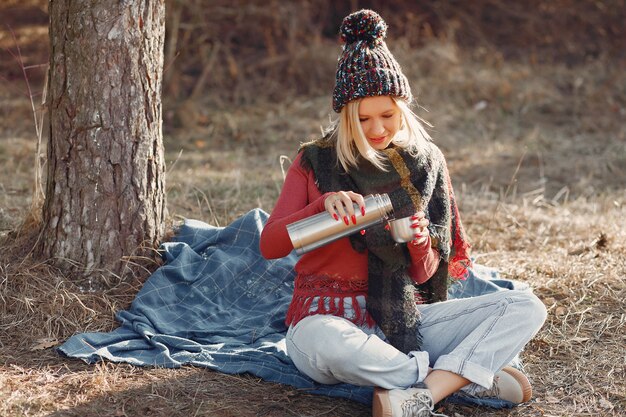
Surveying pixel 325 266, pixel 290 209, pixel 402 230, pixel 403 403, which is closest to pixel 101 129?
pixel 290 209

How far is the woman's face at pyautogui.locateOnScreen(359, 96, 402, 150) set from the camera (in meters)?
3.12

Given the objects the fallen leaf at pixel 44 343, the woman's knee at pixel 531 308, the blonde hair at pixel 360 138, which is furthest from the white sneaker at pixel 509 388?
the fallen leaf at pixel 44 343

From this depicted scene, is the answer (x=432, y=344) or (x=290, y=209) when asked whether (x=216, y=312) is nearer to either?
(x=290, y=209)

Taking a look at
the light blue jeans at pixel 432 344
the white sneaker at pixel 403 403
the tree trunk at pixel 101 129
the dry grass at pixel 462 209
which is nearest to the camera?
the white sneaker at pixel 403 403

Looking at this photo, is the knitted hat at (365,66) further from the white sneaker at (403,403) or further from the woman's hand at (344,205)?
the white sneaker at (403,403)

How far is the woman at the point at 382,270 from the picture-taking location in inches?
118

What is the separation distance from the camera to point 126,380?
10.6 ft

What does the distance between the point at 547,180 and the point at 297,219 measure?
158 inches

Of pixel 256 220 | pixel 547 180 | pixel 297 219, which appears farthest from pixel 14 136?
pixel 297 219

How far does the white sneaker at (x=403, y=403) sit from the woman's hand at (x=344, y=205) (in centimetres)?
58

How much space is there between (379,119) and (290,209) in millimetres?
459

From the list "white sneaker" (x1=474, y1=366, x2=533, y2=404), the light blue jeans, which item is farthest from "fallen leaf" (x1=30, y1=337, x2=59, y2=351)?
"white sneaker" (x1=474, y1=366, x2=533, y2=404)

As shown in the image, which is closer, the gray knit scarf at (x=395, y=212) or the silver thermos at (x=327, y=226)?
the silver thermos at (x=327, y=226)

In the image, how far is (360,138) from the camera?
312 cm
